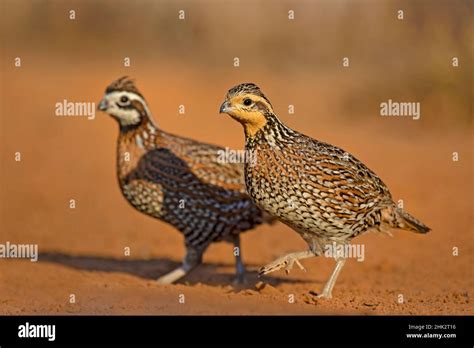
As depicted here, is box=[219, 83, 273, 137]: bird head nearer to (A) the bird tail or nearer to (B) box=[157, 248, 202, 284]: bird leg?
(A) the bird tail

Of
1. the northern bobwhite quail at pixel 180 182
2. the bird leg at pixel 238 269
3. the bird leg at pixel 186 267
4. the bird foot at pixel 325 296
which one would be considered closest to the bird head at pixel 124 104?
the northern bobwhite quail at pixel 180 182

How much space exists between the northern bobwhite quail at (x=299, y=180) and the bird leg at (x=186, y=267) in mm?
2142

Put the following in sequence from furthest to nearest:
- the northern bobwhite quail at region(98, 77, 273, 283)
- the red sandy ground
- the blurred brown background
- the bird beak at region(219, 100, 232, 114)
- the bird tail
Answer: the blurred brown background
the northern bobwhite quail at region(98, 77, 273, 283)
the bird tail
the red sandy ground
the bird beak at region(219, 100, 232, 114)

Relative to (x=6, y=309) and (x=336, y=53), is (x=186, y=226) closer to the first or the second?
(x=6, y=309)

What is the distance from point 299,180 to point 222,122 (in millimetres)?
13431

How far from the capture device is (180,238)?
44.9 feet

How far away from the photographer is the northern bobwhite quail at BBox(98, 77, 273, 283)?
9.90m

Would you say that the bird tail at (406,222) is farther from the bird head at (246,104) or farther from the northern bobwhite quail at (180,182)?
the bird head at (246,104)

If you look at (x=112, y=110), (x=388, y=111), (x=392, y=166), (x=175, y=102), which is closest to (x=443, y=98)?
(x=388, y=111)

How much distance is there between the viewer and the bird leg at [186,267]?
1029 cm

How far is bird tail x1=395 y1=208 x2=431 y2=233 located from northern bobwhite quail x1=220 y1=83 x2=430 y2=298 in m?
0.55

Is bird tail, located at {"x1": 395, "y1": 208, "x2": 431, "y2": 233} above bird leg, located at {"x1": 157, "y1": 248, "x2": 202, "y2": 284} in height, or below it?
above

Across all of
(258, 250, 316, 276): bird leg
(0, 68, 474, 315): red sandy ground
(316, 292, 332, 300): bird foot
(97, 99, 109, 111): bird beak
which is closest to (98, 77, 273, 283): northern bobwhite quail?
(97, 99, 109, 111): bird beak

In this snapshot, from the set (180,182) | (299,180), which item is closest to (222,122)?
(180,182)
